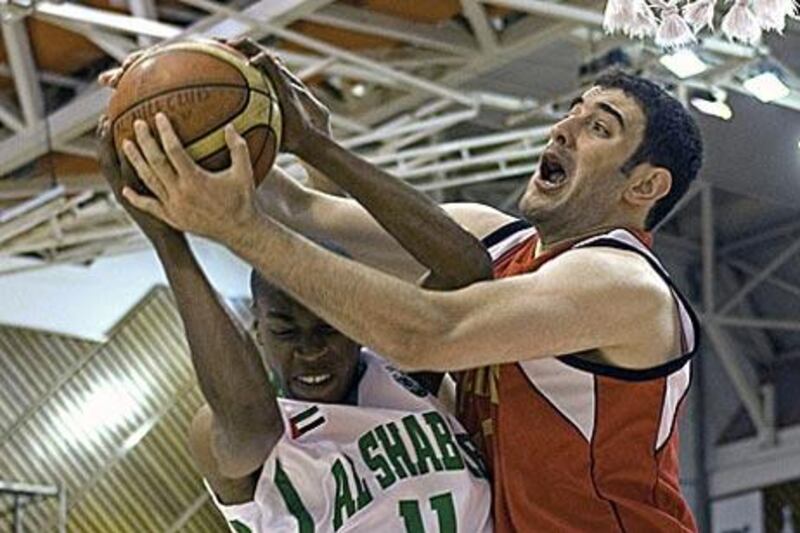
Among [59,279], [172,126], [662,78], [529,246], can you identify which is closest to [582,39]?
[662,78]

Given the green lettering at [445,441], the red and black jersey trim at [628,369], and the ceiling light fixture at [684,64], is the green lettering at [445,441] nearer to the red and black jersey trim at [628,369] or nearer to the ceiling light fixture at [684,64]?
the red and black jersey trim at [628,369]

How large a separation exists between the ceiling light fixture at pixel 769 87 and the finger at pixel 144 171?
8.38 m

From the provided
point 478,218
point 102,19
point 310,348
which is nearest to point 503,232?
point 478,218

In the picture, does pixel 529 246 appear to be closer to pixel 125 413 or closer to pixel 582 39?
pixel 582 39

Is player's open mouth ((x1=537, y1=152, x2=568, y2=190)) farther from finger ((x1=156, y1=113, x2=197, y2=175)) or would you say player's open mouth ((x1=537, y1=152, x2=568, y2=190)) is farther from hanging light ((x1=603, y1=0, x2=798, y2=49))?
hanging light ((x1=603, y1=0, x2=798, y2=49))

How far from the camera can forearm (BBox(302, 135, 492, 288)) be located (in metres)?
3.22

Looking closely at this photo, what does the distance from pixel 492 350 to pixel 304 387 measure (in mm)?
620

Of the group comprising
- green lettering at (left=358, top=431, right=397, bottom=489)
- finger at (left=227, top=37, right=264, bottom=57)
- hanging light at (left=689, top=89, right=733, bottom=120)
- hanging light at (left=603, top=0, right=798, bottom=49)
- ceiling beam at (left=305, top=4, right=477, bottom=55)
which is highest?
ceiling beam at (left=305, top=4, right=477, bottom=55)

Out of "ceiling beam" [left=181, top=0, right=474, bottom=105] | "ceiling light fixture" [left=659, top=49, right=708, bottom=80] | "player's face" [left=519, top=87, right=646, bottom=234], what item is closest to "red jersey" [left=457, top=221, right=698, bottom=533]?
"player's face" [left=519, top=87, right=646, bottom=234]

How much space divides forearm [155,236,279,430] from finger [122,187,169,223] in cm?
14

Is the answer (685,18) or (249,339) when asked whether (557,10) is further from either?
(249,339)

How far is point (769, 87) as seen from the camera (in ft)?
35.4

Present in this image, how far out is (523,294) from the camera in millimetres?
3117

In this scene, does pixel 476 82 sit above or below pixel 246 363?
above
